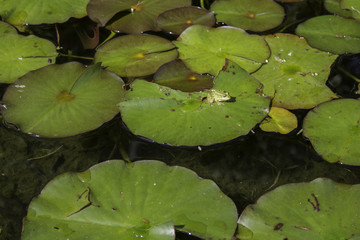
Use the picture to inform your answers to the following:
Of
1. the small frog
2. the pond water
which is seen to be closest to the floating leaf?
the pond water

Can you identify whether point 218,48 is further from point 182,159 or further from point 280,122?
point 182,159

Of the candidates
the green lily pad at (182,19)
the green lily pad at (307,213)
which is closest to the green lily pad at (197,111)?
the green lily pad at (307,213)

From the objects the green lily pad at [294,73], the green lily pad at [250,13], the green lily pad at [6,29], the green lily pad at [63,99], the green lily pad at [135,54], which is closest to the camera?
the green lily pad at [63,99]

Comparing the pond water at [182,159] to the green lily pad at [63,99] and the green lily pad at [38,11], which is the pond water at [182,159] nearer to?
the green lily pad at [63,99]

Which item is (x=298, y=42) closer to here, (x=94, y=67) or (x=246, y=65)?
(x=246, y=65)

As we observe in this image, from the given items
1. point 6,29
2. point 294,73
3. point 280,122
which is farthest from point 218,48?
point 6,29
